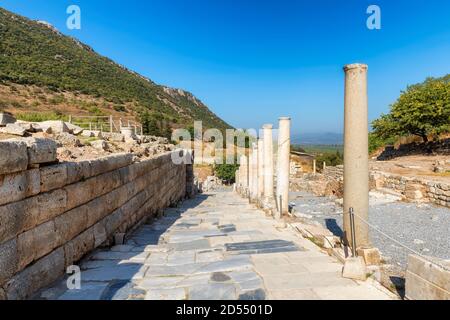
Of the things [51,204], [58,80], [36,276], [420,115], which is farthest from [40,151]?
[58,80]

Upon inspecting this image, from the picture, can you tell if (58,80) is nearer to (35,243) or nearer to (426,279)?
(35,243)

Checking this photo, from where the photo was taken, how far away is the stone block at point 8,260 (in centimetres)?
312

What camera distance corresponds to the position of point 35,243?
3.70m

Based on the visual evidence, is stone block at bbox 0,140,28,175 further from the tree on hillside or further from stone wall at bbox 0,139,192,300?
the tree on hillside

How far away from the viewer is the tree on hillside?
89.5 ft

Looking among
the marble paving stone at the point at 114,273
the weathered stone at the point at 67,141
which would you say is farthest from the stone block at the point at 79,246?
the weathered stone at the point at 67,141

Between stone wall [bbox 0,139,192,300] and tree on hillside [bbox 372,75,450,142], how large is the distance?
27.5 m

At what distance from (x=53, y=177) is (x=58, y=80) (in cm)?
5036

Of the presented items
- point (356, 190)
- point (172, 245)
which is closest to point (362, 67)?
point (356, 190)

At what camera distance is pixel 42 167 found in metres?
3.91

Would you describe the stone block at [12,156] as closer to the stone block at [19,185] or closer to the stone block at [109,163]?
the stone block at [19,185]

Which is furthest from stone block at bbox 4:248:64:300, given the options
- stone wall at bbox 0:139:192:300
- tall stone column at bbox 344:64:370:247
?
tall stone column at bbox 344:64:370:247

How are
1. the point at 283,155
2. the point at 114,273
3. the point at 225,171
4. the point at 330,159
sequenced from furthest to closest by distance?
the point at 330,159 < the point at 225,171 < the point at 283,155 < the point at 114,273
